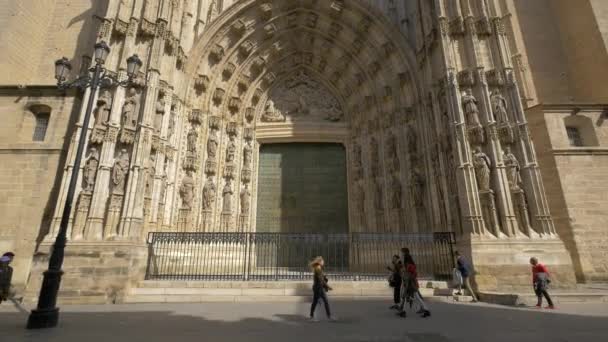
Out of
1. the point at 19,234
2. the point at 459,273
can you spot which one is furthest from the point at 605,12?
the point at 19,234

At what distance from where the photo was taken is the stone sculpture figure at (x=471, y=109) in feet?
28.2

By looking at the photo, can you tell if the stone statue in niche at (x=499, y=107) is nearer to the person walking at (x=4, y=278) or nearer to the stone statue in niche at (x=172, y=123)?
the stone statue in niche at (x=172, y=123)

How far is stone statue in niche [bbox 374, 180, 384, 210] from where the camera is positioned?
11250 mm

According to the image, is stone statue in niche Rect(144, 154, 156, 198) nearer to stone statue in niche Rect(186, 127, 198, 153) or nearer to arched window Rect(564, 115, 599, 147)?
stone statue in niche Rect(186, 127, 198, 153)

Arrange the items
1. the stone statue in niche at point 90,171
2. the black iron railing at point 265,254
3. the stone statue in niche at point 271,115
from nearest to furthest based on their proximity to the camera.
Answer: the stone statue in niche at point 90,171 → the black iron railing at point 265,254 → the stone statue in niche at point 271,115

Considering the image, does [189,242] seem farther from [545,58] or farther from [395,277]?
[545,58]

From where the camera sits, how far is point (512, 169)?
8125 mm

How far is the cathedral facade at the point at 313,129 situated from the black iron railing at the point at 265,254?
0.65 metres

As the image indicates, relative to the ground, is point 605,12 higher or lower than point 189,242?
higher

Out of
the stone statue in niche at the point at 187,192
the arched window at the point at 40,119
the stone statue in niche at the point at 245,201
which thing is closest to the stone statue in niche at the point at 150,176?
the stone statue in niche at the point at 187,192

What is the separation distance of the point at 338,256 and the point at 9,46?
15927mm

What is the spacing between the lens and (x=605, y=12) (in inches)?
485

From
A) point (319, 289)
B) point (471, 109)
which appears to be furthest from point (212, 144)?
point (471, 109)

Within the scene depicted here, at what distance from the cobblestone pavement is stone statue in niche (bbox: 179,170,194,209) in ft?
14.7
